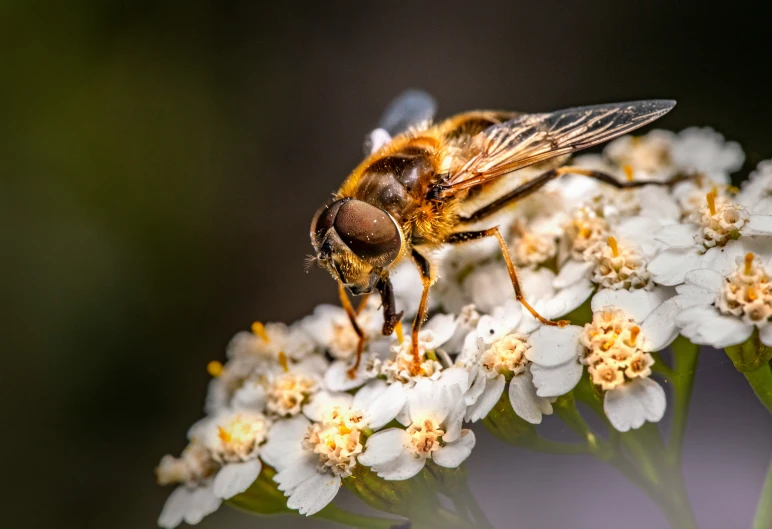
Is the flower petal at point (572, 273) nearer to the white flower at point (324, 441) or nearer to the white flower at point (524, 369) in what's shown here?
the white flower at point (524, 369)

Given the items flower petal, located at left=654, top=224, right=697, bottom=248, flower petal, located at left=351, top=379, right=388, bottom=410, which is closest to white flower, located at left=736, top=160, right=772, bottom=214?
flower petal, located at left=654, top=224, right=697, bottom=248

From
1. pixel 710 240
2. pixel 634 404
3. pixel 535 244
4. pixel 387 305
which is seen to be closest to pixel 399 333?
pixel 387 305

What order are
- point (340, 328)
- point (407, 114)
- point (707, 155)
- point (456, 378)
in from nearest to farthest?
point (456, 378) < point (340, 328) < point (707, 155) < point (407, 114)

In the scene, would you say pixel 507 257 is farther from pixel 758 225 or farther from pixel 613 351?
pixel 758 225

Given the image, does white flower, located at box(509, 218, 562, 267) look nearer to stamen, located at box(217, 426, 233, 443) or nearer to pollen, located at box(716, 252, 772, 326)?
pollen, located at box(716, 252, 772, 326)

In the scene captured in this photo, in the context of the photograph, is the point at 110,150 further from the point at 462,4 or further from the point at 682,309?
the point at 682,309

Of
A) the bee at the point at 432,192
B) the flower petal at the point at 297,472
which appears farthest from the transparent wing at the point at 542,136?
the flower petal at the point at 297,472

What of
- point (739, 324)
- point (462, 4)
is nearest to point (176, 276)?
point (462, 4)
